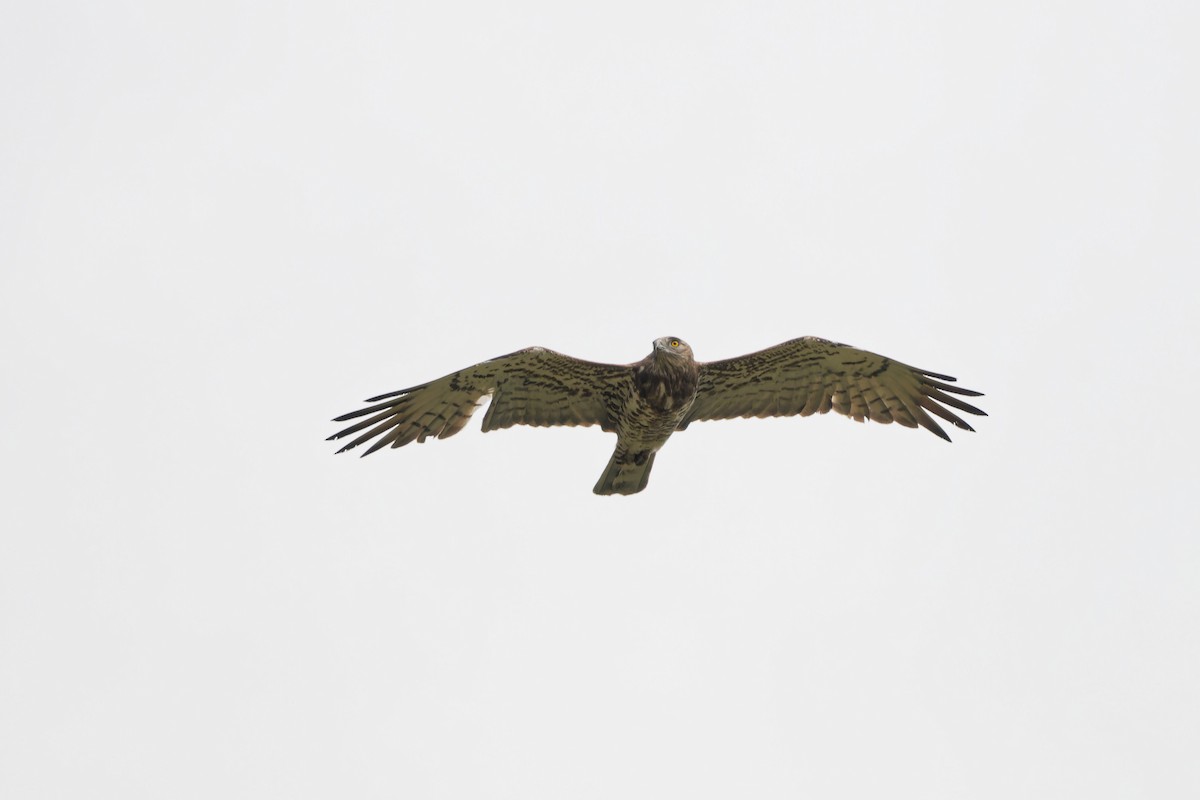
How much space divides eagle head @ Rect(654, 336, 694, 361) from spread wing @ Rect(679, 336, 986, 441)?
0.59 metres

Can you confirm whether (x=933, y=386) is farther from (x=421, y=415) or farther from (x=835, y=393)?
(x=421, y=415)

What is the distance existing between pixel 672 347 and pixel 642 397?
2.05ft

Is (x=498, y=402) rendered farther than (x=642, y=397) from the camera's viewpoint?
Yes

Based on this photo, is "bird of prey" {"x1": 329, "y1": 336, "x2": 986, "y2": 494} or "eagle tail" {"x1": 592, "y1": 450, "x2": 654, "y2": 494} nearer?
"bird of prey" {"x1": 329, "y1": 336, "x2": 986, "y2": 494}

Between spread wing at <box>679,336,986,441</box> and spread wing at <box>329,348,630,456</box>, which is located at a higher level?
spread wing at <box>679,336,986,441</box>

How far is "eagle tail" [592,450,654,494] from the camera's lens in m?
16.2

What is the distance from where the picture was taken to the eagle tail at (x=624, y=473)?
53.1ft

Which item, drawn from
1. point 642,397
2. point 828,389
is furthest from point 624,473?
point 828,389

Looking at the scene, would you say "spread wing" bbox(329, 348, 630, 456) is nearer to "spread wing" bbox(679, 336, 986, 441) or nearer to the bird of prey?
the bird of prey

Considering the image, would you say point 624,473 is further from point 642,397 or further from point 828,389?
point 828,389

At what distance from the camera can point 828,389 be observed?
16453 millimetres

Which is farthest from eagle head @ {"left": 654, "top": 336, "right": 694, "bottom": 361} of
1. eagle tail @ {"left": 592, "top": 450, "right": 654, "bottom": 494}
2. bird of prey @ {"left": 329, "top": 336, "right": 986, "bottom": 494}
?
eagle tail @ {"left": 592, "top": 450, "right": 654, "bottom": 494}

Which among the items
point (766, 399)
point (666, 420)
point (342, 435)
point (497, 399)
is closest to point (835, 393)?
point (766, 399)

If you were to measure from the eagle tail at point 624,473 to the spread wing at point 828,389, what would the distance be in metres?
0.61
